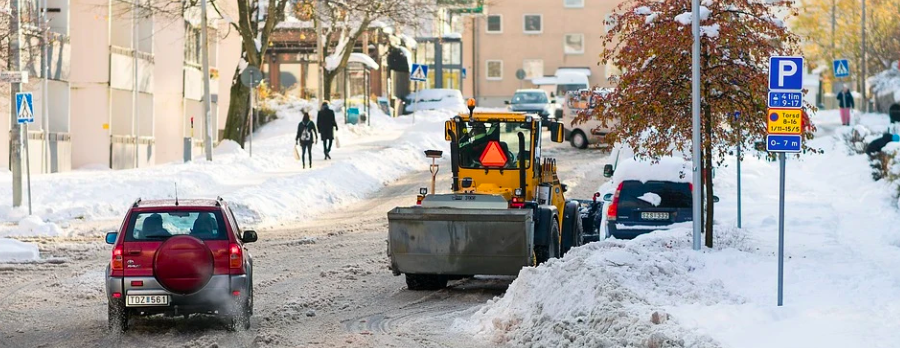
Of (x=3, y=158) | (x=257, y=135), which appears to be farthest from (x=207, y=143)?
(x=257, y=135)

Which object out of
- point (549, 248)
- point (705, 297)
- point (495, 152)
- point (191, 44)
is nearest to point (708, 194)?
point (549, 248)

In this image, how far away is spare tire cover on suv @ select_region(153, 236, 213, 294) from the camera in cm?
1250

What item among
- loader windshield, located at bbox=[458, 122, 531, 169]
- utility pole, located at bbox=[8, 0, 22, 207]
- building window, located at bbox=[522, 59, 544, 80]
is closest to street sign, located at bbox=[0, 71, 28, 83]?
utility pole, located at bbox=[8, 0, 22, 207]

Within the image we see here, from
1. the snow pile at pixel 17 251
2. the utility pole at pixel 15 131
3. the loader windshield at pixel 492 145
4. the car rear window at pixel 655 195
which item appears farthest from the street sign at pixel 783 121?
the utility pole at pixel 15 131

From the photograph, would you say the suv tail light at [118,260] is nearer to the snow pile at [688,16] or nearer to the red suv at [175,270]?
the red suv at [175,270]

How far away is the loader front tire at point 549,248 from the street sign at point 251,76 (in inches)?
754

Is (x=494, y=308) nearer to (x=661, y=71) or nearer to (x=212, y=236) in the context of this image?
(x=212, y=236)

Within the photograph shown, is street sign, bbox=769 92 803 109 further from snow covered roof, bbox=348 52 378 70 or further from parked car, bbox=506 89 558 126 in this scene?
snow covered roof, bbox=348 52 378 70

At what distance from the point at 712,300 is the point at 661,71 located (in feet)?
17.3

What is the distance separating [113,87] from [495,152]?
23574mm

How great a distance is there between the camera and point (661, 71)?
17625mm

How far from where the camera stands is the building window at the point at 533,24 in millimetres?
96250

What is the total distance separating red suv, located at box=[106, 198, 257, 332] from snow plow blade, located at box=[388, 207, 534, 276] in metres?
3.44

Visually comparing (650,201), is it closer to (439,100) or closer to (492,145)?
(492,145)
